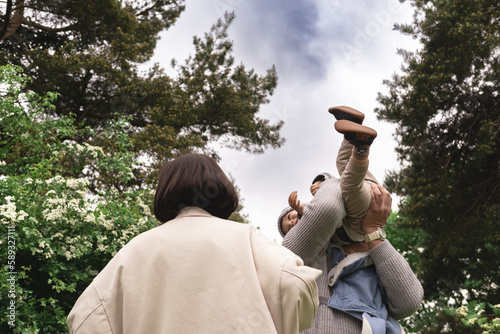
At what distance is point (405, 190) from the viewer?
12.1 meters

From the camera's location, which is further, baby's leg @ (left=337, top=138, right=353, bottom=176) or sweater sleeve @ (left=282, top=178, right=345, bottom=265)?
baby's leg @ (left=337, top=138, right=353, bottom=176)

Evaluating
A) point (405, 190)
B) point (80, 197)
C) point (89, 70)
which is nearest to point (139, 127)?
point (89, 70)

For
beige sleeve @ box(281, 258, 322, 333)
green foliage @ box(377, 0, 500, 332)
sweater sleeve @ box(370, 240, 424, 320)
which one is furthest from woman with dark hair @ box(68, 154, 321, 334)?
green foliage @ box(377, 0, 500, 332)

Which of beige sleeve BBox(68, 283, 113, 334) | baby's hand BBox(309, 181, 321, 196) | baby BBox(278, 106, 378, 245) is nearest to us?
beige sleeve BBox(68, 283, 113, 334)

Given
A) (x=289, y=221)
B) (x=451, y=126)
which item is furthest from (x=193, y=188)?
(x=451, y=126)

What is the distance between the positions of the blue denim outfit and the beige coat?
21.4 inches

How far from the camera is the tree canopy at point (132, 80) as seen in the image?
542 inches

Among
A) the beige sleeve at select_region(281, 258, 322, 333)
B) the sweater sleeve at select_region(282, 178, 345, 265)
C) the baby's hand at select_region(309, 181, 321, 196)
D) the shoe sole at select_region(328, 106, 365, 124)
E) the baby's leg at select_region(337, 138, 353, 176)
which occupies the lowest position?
the beige sleeve at select_region(281, 258, 322, 333)

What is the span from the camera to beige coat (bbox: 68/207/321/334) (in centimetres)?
168

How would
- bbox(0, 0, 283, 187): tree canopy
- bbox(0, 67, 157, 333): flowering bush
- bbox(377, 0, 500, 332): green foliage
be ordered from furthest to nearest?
bbox(0, 0, 283, 187): tree canopy → bbox(377, 0, 500, 332): green foliage → bbox(0, 67, 157, 333): flowering bush

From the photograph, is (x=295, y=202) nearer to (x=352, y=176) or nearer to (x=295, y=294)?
(x=352, y=176)

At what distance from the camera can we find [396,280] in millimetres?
2320

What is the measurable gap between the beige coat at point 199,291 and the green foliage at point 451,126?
10.5 m

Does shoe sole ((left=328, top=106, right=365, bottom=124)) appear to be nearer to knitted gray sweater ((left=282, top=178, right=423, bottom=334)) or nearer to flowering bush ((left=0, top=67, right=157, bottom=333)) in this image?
knitted gray sweater ((left=282, top=178, right=423, bottom=334))
